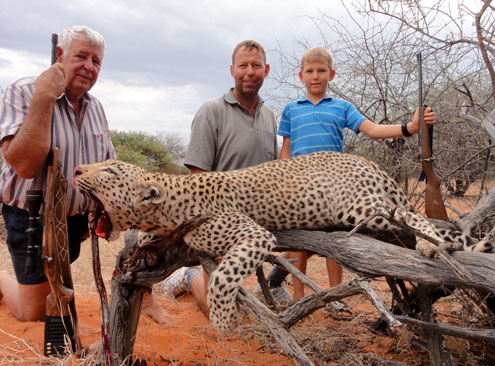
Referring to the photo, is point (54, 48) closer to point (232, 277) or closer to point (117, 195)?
point (117, 195)

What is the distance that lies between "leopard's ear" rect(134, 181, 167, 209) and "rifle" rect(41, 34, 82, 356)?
871mm

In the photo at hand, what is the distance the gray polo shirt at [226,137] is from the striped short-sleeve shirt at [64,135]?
3.40 feet

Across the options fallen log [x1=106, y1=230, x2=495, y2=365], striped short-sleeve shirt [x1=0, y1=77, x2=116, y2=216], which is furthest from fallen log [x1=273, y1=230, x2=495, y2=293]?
striped short-sleeve shirt [x1=0, y1=77, x2=116, y2=216]

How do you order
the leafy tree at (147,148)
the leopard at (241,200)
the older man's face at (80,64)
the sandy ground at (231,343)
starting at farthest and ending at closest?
the leafy tree at (147,148) → the older man's face at (80,64) → the sandy ground at (231,343) → the leopard at (241,200)

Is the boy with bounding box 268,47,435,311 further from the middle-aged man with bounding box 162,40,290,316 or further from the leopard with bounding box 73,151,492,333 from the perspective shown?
Answer: the leopard with bounding box 73,151,492,333

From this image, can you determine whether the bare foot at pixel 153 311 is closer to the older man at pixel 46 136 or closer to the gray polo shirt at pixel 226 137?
the older man at pixel 46 136

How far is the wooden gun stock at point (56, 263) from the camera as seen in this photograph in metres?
3.79

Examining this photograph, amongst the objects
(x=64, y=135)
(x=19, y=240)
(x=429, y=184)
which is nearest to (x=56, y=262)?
(x=19, y=240)

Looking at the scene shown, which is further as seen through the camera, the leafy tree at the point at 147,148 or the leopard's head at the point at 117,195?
the leafy tree at the point at 147,148

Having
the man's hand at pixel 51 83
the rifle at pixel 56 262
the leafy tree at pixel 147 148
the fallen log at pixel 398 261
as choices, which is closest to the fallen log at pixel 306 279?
the fallen log at pixel 398 261

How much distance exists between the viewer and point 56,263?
12.6 feet

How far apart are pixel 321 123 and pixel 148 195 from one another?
2.30 metres

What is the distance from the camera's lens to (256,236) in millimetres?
3129

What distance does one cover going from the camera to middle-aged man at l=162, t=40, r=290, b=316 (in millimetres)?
4875
